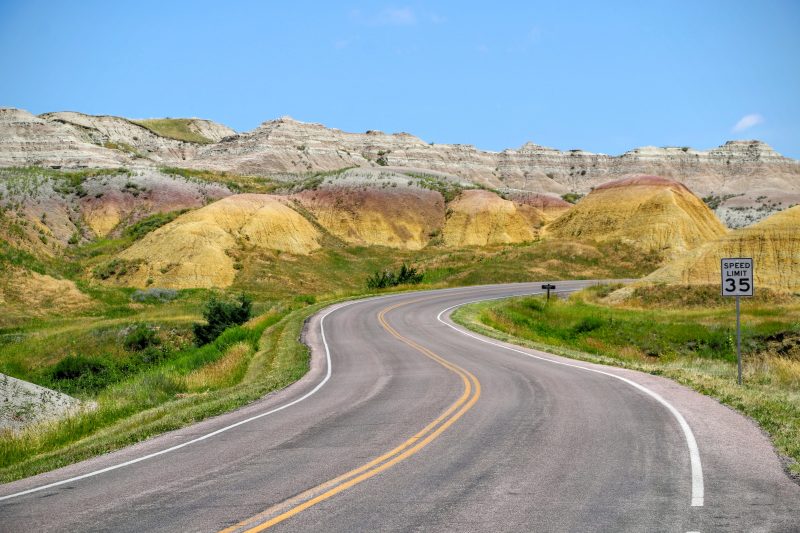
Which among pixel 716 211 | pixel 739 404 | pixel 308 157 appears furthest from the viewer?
pixel 308 157

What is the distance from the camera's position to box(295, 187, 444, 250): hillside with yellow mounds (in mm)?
86750

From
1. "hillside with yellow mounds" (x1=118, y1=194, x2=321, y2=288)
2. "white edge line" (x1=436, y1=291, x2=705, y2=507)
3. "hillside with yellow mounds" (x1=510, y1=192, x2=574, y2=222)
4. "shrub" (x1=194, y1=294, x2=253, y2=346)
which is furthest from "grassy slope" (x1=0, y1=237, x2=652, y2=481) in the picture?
"hillside with yellow mounds" (x1=510, y1=192, x2=574, y2=222)

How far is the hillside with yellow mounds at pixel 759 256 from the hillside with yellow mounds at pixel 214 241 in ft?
136

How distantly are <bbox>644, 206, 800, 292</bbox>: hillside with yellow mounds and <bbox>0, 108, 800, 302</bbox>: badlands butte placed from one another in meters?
0.10

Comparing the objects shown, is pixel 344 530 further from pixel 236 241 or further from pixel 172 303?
pixel 236 241

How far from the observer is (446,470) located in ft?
26.6

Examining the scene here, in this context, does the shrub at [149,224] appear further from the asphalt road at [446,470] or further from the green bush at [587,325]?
the asphalt road at [446,470]

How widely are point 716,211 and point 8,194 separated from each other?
4211 inches

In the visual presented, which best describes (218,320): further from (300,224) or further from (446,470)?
(300,224)

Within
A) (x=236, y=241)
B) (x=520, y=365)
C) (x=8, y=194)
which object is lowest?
(x=520, y=365)

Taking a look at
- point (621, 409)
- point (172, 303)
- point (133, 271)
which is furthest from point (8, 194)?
point (621, 409)

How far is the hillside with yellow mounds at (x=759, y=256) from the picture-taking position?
134 ft

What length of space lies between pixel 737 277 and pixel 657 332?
1805 cm

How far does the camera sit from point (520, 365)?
1880 cm
